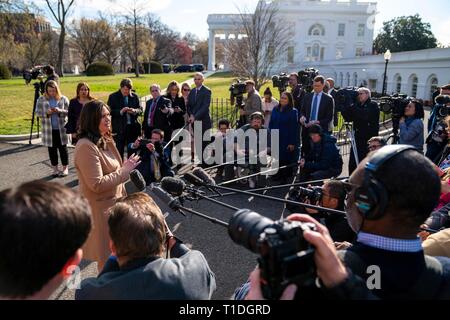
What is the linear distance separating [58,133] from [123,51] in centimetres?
5860

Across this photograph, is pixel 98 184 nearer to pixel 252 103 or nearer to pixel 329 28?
pixel 252 103

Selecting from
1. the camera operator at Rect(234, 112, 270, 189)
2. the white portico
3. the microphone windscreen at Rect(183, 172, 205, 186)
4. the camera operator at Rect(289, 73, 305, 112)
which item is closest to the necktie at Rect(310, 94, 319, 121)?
the camera operator at Rect(234, 112, 270, 189)

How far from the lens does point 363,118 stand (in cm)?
757

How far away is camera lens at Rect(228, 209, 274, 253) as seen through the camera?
1233mm

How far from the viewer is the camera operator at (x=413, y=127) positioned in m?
6.79

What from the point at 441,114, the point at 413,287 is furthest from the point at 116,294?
the point at 441,114

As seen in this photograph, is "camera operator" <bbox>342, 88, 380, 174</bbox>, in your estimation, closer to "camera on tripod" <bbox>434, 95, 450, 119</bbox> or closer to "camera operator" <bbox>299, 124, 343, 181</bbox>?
"camera on tripod" <bbox>434, 95, 450, 119</bbox>

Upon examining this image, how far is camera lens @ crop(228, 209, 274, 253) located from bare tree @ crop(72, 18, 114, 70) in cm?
6511

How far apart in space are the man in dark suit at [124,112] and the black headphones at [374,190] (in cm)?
683

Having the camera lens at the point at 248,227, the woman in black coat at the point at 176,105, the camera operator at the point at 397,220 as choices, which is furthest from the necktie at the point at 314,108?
the camera lens at the point at 248,227

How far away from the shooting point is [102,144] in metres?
3.41

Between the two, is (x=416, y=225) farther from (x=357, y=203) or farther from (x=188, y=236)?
(x=188, y=236)

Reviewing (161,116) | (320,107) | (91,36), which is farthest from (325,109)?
(91,36)

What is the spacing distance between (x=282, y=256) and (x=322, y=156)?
543cm
